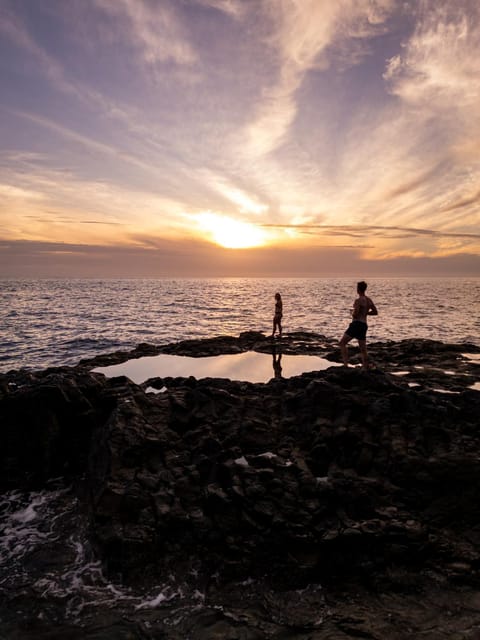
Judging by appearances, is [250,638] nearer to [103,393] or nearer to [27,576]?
[27,576]

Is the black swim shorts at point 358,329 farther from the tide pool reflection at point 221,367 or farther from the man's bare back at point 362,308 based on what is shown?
the tide pool reflection at point 221,367

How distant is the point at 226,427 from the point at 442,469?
4625 mm

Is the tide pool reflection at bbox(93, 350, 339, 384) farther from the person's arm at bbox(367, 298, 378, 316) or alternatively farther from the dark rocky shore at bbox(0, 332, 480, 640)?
the dark rocky shore at bbox(0, 332, 480, 640)

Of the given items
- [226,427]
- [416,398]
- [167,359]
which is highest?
[416,398]

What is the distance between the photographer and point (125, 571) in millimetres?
5977

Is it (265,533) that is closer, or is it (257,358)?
(265,533)

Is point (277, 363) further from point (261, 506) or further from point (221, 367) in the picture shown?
point (261, 506)

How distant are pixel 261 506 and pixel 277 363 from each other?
1380 cm

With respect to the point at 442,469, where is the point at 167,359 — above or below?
below

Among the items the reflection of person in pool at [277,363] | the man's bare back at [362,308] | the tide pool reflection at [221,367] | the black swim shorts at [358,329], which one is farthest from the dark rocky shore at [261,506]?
the reflection of person in pool at [277,363]

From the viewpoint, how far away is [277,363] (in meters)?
20.1

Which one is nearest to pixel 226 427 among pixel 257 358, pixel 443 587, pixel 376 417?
pixel 376 417

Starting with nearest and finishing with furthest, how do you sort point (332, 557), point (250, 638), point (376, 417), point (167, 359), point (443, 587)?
point (250, 638) → point (443, 587) → point (332, 557) → point (376, 417) → point (167, 359)

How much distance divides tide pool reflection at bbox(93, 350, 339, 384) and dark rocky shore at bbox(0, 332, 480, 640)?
22.2 ft
